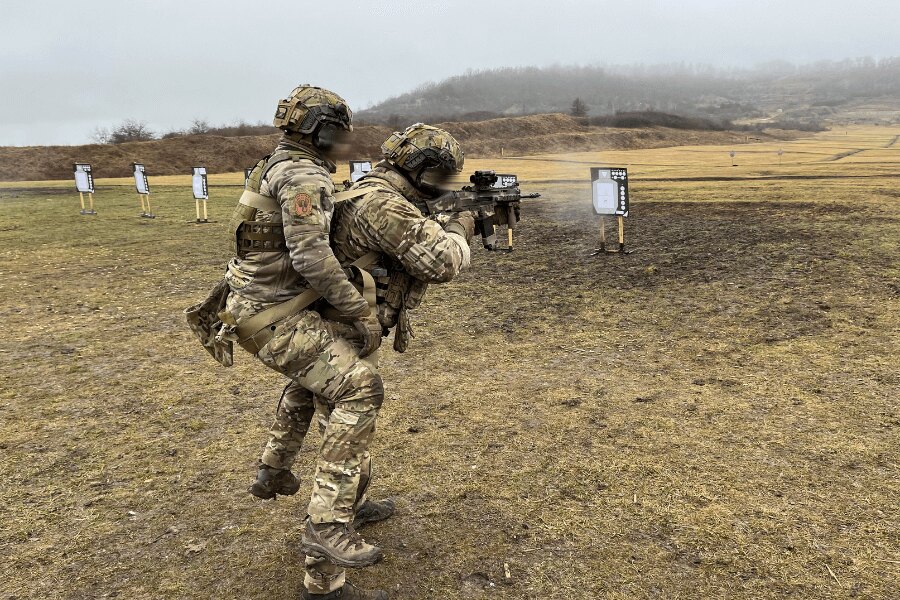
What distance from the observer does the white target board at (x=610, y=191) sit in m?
13.2

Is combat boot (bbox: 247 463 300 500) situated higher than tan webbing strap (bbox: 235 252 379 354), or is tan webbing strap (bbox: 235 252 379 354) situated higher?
tan webbing strap (bbox: 235 252 379 354)

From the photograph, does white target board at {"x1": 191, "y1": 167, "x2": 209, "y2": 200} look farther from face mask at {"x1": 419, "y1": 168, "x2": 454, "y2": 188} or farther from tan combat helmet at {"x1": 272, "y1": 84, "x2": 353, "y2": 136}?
face mask at {"x1": 419, "y1": 168, "x2": 454, "y2": 188}

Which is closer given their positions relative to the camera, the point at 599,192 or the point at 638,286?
the point at 638,286

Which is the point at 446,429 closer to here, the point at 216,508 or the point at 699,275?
the point at 216,508

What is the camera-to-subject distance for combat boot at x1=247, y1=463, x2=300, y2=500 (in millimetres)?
3945

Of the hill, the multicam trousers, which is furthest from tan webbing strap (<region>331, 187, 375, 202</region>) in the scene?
the hill

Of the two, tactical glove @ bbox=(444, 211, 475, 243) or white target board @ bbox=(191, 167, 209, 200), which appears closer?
tactical glove @ bbox=(444, 211, 475, 243)

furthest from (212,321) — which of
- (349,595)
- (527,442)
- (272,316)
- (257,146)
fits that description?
(257,146)

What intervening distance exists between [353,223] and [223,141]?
6249 cm

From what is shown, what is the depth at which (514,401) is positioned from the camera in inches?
239

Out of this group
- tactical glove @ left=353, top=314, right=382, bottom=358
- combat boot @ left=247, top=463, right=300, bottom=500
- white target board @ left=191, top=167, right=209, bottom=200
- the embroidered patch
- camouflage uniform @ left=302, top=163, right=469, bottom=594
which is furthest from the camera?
white target board @ left=191, top=167, right=209, bottom=200

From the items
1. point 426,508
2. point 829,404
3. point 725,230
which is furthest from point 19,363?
point 725,230

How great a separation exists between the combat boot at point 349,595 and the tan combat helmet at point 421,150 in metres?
2.25

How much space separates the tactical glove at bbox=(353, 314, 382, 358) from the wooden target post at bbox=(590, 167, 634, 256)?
403 inches
